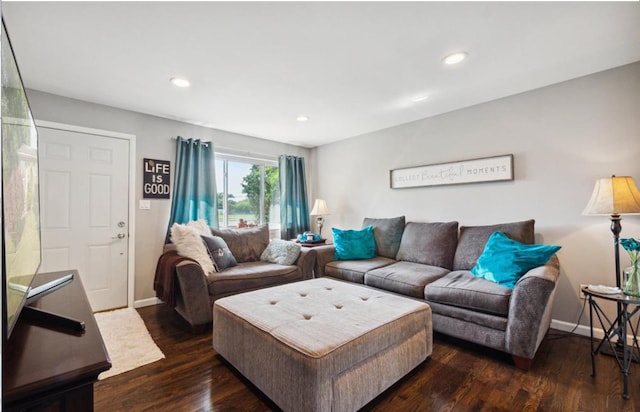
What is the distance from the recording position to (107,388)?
180cm

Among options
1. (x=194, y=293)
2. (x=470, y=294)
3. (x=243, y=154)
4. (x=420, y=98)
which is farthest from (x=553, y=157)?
(x=243, y=154)

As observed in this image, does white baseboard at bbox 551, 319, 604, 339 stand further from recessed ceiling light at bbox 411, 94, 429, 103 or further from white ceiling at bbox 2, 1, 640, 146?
recessed ceiling light at bbox 411, 94, 429, 103

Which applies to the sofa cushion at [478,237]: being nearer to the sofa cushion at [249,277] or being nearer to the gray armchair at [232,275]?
the gray armchair at [232,275]

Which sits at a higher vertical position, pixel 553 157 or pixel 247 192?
pixel 553 157

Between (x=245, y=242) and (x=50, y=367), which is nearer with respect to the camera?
(x=50, y=367)

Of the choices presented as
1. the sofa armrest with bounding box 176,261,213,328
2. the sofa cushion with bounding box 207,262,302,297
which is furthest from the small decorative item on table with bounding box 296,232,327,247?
the sofa armrest with bounding box 176,261,213,328

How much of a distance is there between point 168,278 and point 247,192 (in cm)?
198

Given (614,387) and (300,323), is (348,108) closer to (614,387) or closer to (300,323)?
(300,323)

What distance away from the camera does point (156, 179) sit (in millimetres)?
3428

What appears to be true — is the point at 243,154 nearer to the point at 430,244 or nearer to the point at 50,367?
the point at 430,244

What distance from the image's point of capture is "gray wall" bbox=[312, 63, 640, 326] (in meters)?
2.37

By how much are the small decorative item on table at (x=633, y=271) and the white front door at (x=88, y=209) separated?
4.36 meters

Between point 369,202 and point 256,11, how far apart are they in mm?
2990

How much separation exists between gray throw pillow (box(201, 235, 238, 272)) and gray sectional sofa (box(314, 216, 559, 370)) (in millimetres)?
1023
